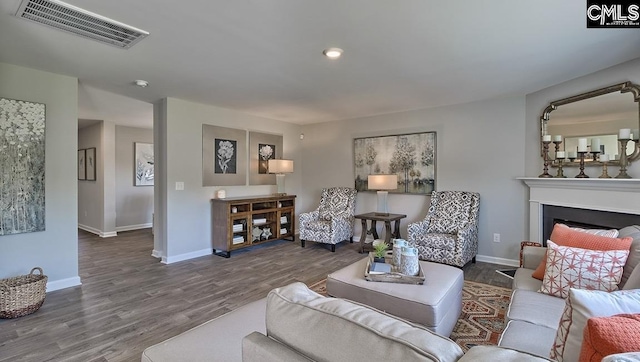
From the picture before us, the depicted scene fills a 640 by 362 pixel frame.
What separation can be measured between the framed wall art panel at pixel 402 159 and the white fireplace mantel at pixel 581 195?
1289 mm

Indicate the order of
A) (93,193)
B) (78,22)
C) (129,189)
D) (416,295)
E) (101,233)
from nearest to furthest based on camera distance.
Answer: (416,295)
(78,22)
(101,233)
(93,193)
(129,189)

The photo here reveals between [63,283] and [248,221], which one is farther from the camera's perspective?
[248,221]

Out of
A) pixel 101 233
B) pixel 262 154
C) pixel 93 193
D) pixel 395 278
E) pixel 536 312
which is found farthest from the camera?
pixel 93 193

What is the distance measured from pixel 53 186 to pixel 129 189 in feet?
12.1

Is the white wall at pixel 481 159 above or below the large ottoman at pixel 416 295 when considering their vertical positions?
above

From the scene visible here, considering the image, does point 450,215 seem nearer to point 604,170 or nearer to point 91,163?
point 604,170

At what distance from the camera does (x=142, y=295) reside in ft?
10.1

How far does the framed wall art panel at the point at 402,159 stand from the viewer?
481cm

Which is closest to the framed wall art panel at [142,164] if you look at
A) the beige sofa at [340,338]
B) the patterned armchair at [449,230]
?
the patterned armchair at [449,230]

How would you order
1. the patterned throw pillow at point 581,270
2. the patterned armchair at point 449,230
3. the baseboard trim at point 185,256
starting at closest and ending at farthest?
1. the patterned throw pillow at point 581,270
2. the patterned armchair at point 449,230
3. the baseboard trim at point 185,256

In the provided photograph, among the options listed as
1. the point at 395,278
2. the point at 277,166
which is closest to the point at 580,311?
the point at 395,278

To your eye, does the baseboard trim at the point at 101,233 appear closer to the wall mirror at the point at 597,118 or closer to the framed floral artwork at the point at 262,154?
the framed floral artwork at the point at 262,154

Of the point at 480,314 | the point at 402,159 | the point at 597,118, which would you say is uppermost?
the point at 597,118

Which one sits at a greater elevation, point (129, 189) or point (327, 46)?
point (327, 46)
